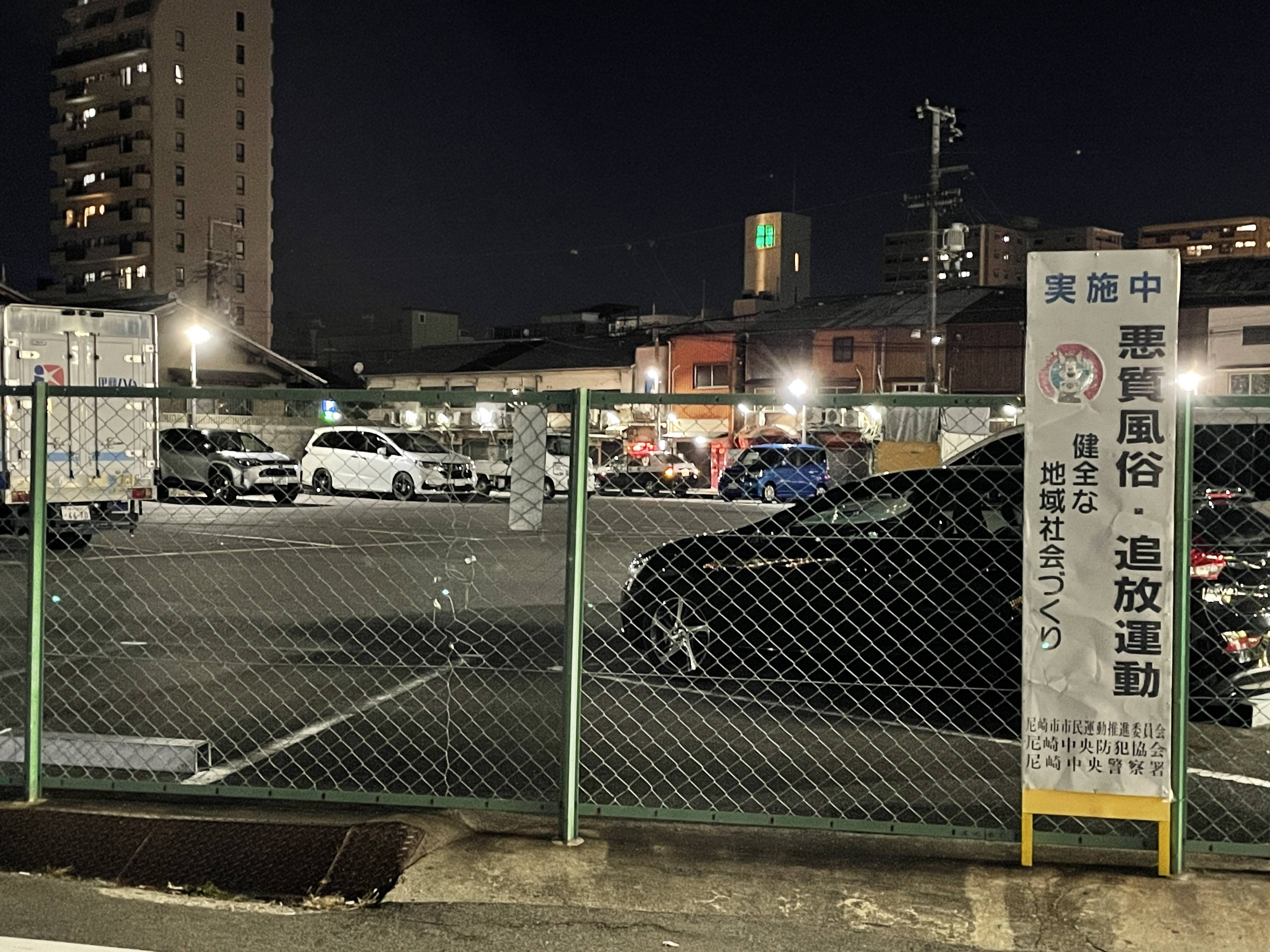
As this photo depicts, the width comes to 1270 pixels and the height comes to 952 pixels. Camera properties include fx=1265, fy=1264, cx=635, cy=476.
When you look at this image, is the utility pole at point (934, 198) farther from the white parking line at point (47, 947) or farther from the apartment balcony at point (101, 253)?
the apartment balcony at point (101, 253)

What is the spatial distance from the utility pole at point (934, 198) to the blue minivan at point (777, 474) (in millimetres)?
4748

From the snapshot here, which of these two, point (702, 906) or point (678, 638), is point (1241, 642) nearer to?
point (678, 638)

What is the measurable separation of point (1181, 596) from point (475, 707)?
412cm

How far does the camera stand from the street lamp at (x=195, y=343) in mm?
36938

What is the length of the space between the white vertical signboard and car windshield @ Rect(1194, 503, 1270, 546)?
2.79 metres

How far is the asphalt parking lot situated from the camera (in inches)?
224

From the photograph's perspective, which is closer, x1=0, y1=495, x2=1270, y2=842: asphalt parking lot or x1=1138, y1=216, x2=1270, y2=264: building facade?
Result: x1=0, y1=495, x2=1270, y2=842: asphalt parking lot

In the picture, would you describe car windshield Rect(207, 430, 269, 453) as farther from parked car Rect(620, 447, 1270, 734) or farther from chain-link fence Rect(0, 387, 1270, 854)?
parked car Rect(620, 447, 1270, 734)

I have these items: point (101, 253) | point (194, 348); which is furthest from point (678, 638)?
point (101, 253)

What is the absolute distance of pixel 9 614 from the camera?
10055 mm

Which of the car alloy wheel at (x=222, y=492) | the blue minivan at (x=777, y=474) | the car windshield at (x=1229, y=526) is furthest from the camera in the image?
the blue minivan at (x=777, y=474)

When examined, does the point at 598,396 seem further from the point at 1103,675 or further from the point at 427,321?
the point at 427,321

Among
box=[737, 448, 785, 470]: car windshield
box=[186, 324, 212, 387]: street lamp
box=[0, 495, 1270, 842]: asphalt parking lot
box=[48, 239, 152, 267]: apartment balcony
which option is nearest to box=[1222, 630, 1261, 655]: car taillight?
box=[0, 495, 1270, 842]: asphalt parking lot

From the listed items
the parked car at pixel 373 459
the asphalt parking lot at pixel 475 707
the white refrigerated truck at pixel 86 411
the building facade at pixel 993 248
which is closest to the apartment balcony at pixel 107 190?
the parked car at pixel 373 459
